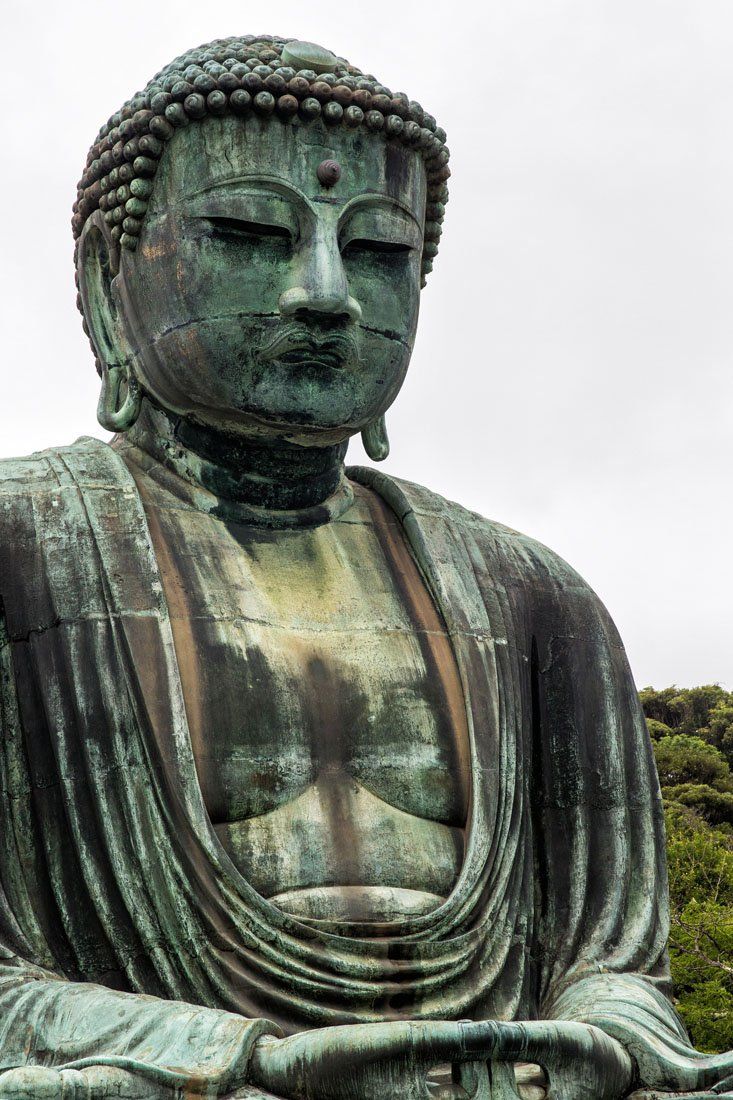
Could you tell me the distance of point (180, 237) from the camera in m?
10.4

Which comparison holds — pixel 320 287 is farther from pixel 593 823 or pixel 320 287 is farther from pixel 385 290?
pixel 593 823

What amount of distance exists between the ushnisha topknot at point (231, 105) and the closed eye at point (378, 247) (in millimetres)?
498

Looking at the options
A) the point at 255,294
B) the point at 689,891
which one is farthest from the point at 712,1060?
the point at 689,891

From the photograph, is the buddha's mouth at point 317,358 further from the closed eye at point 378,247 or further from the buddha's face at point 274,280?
the closed eye at point 378,247

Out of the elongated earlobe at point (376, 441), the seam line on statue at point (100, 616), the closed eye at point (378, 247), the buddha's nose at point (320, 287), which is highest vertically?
the closed eye at point (378, 247)

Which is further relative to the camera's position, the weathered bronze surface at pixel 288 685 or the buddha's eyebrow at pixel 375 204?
the buddha's eyebrow at pixel 375 204

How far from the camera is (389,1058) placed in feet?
27.8

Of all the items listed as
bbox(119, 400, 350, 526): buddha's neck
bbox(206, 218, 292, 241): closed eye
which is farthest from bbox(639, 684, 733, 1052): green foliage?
bbox(206, 218, 292, 241): closed eye

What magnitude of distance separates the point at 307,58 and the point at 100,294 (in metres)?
1.49

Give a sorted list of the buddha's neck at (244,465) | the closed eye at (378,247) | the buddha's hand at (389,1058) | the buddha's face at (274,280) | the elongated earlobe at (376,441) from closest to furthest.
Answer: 1. the buddha's hand at (389,1058)
2. the buddha's face at (274,280)
3. the closed eye at (378,247)
4. the buddha's neck at (244,465)
5. the elongated earlobe at (376,441)

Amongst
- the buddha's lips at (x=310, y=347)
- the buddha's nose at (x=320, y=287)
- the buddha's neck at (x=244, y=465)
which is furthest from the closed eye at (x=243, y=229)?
the buddha's neck at (x=244, y=465)

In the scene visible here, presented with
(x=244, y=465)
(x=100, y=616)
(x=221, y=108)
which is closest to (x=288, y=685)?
(x=100, y=616)

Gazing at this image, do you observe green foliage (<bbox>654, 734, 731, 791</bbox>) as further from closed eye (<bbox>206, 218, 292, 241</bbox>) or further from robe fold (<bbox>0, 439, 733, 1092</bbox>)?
closed eye (<bbox>206, 218, 292, 241</bbox>)

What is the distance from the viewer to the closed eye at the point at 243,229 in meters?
10.3
